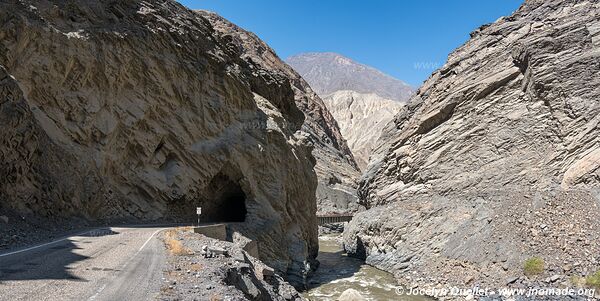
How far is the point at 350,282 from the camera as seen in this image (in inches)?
1074

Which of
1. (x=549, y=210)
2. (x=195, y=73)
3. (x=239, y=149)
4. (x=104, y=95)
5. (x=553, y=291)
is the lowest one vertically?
(x=553, y=291)

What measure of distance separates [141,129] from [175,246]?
13.6m

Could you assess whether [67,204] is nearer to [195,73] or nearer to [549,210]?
[195,73]

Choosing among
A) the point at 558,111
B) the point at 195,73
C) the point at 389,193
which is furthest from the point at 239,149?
the point at 558,111

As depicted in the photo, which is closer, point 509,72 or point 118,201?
point 118,201

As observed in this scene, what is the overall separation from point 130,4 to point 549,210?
29.7 m

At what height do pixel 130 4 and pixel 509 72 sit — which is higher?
pixel 130 4

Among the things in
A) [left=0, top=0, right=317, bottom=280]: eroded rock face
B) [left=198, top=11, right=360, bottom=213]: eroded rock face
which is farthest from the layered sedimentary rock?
[left=0, top=0, right=317, bottom=280]: eroded rock face

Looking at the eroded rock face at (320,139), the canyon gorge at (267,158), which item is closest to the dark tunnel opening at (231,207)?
the canyon gorge at (267,158)

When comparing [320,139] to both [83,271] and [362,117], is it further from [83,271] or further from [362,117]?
[362,117]

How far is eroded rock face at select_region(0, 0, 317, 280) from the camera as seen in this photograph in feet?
62.6

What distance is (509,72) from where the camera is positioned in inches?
1233

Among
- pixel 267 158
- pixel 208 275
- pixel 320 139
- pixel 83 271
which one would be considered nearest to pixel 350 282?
pixel 267 158

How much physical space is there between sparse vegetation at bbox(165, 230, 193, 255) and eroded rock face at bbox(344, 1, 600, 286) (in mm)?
16314
